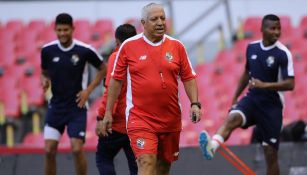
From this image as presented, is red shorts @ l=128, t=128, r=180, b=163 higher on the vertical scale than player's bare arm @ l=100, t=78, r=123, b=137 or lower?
lower

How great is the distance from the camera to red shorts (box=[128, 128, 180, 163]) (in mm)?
9398

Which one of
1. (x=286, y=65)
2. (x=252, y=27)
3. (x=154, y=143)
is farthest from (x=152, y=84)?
(x=252, y=27)

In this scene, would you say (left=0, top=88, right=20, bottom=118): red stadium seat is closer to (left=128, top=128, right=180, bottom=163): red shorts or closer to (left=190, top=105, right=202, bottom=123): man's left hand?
(left=128, top=128, right=180, bottom=163): red shorts

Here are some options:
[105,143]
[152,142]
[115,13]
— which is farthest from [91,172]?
[115,13]

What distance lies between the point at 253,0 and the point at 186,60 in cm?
1315

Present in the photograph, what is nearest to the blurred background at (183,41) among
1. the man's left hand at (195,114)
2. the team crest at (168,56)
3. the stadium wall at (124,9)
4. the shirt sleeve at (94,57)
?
the stadium wall at (124,9)

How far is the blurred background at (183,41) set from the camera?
16.0m

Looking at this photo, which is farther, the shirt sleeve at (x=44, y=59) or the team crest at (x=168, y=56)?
the shirt sleeve at (x=44, y=59)

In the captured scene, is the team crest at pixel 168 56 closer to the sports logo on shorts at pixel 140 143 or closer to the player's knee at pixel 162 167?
the sports logo on shorts at pixel 140 143

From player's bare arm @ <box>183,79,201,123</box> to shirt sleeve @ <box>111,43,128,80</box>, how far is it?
0.65 meters

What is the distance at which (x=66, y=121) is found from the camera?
11.7 metres

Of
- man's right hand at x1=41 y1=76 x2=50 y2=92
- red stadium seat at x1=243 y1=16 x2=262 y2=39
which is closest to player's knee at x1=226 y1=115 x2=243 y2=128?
man's right hand at x1=41 y1=76 x2=50 y2=92

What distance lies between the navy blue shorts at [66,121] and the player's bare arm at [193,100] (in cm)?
225

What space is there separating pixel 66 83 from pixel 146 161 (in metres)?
2.62
